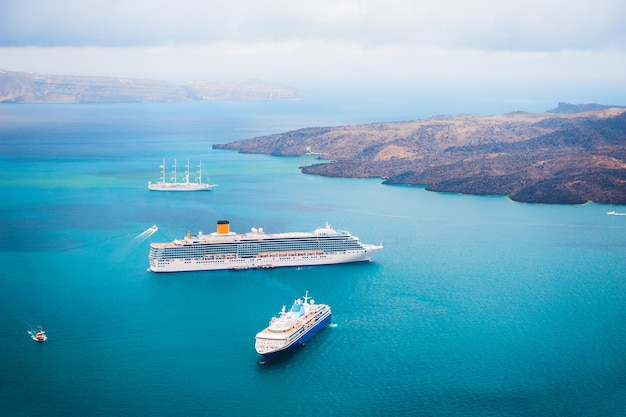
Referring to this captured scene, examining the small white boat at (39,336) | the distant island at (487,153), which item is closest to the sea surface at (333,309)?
the small white boat at (39,336)

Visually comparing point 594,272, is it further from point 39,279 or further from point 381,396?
point 39,279

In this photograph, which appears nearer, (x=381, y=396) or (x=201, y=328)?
(x=381, y=396)

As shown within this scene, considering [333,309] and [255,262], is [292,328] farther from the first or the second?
[255,262]

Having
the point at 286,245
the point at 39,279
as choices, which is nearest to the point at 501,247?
the point at 286,245

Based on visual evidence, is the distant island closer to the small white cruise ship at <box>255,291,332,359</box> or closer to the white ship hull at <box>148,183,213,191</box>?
the white ship hull at <box>148,183,213,191</box>

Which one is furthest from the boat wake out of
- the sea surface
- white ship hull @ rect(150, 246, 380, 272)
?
white ship hull @ rect(150, 246, 380, 272)

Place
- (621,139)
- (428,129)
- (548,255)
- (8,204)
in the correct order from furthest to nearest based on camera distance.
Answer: (428,129) → (621,139) → (8,204) → (548,255)

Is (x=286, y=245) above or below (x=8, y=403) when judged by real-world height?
above
